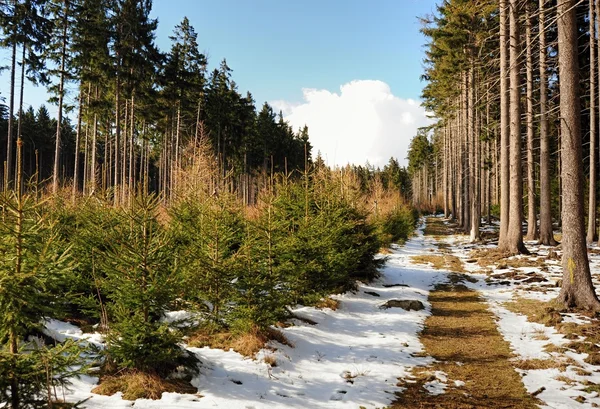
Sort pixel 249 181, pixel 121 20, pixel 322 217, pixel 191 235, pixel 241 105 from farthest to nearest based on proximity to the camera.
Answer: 1. pixel 249 181
2. pixel 241 105
3. pixel 121 20
4. pixel 322 217
5. pixel 191 235

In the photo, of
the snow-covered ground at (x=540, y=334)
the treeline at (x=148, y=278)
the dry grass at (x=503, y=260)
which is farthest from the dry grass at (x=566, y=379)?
the dry grass at (x=503, y=260)

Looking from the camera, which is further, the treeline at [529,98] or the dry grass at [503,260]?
the dry grass at [503,260]

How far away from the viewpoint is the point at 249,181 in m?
60.8

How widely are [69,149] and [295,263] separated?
6609cm

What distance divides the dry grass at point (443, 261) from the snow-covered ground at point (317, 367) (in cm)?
651

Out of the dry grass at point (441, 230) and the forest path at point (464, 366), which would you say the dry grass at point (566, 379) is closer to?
the forest path at point (464, 366)

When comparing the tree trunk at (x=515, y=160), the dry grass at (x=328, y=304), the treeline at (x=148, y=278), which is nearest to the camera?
the treeline at (x=148, y=278)

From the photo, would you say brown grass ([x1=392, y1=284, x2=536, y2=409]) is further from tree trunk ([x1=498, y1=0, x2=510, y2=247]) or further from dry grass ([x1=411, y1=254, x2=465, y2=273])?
A: tree trunk ([x1=498, y1=0, x2=510, y2=247])

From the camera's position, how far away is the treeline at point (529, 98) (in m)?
8.69

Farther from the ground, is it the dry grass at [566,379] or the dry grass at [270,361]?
the dry grass at [270,361]

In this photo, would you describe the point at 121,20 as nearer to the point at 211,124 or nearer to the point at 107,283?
the point at 211,124

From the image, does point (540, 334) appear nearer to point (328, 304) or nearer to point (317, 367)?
point (328, 304)

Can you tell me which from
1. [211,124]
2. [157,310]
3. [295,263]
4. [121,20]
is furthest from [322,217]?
[211,124]

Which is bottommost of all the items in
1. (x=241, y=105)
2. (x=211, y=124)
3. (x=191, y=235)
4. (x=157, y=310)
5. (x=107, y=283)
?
(x=157, y=310)
